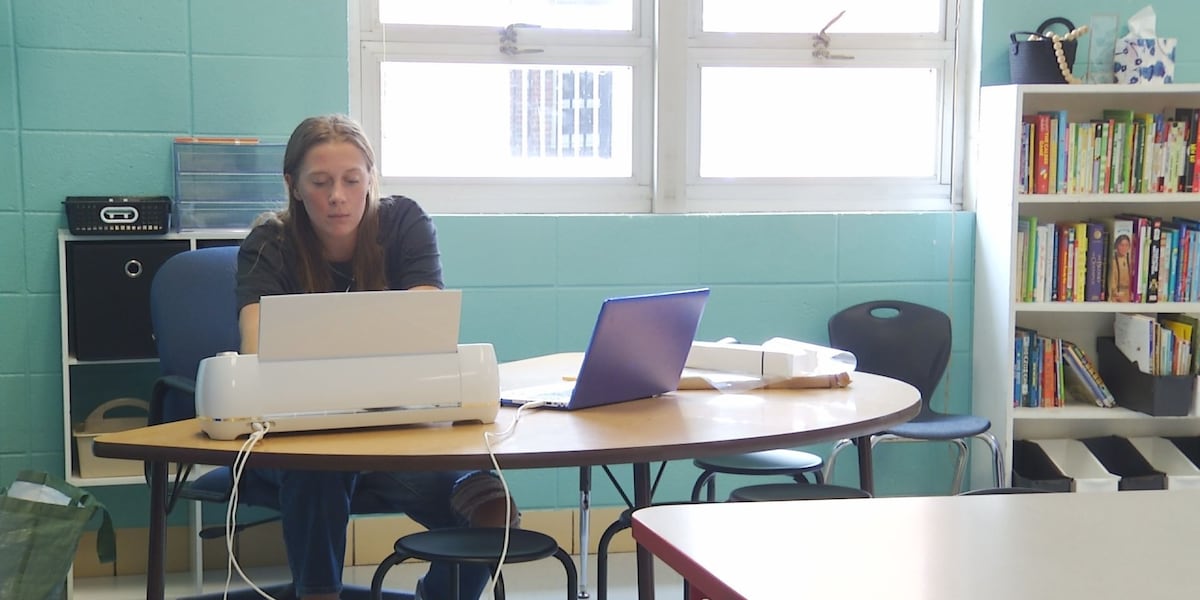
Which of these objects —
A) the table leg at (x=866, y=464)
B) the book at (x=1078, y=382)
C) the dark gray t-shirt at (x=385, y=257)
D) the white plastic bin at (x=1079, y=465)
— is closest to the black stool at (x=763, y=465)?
the table leg at (x=866, y=464)

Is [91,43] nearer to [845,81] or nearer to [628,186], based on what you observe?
[628,186]

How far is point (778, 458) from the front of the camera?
3084 millimetres

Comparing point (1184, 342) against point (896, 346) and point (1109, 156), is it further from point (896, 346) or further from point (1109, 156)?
point (896, 346)

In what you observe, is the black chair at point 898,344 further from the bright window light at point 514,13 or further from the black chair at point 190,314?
Result: the black chair at point 190,314

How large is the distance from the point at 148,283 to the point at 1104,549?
2728 millimetres

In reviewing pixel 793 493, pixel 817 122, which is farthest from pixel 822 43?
pixel 793 493

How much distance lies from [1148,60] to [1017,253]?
0.68 m

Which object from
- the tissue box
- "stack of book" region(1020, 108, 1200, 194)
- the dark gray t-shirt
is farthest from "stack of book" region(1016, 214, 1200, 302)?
the dark gray t-shirt

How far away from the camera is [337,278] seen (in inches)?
108

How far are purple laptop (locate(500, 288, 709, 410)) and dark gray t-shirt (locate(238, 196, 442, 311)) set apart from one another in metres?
0.44

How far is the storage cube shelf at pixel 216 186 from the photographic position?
3525mm

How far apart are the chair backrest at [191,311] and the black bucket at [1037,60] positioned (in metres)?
2.32

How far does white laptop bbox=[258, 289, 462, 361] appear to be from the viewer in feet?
6.79

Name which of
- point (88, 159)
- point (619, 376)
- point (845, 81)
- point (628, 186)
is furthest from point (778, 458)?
point (88, 159)
